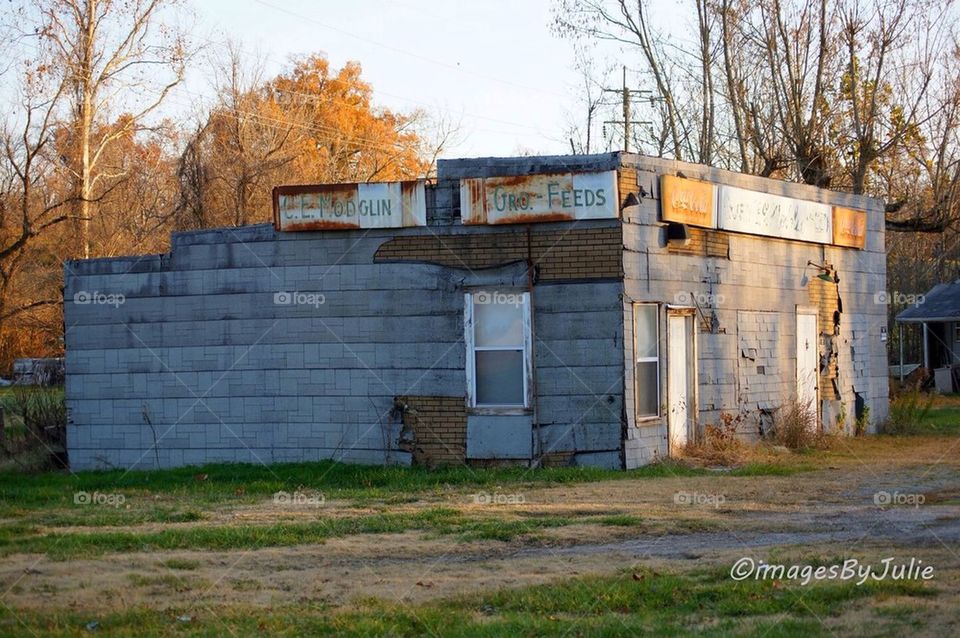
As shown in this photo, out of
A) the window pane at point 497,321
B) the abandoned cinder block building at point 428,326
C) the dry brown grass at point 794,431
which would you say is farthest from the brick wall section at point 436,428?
the dry brown grass at point 794,431

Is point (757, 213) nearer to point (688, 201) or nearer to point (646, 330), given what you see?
point (688, 201)

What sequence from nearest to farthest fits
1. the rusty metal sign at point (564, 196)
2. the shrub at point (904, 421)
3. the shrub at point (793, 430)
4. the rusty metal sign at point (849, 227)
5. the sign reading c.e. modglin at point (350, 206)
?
1. the rusty metal sign at point (564, 196)
2. the sign reading c.e. modglin at point (350, 206)
3. the shrub at point (793, 430)
4. the rusty metal sign at point (849, 227)
5. the shrub at point (904, 421)

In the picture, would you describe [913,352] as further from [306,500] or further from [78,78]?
[306,500]

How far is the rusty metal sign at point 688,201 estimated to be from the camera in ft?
55.6

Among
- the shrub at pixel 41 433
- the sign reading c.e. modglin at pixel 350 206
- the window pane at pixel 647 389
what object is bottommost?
the shrub at pixel 41 433

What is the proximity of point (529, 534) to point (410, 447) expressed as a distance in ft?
17.6

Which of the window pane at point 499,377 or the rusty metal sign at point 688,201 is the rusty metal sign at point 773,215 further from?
the window pane at point 499,377

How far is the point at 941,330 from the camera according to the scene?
41.4 meters

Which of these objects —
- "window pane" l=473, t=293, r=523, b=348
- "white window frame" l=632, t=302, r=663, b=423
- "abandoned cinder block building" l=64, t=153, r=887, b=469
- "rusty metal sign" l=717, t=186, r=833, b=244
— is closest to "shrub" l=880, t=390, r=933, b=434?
"rusty metal sign" l=717, t=186, r=833, b=244

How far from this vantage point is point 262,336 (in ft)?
55.4

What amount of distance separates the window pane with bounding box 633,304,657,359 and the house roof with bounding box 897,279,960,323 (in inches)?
958

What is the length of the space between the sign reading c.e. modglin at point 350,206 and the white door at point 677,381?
438 centimetres

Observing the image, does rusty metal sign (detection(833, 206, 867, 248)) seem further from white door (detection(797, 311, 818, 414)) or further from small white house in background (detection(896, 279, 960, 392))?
small white house in background (detection(896, 279, 960, 392))

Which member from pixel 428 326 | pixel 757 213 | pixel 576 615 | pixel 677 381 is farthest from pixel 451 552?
pixel 757 213
